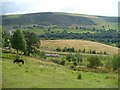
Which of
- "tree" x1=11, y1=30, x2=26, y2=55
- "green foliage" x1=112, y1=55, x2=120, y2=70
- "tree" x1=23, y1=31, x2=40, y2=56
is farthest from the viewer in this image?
"tree" x1=23, y1=31, x2=40, y2=56

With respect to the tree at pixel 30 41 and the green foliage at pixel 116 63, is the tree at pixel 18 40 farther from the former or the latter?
the green foliage at pixel 116 63

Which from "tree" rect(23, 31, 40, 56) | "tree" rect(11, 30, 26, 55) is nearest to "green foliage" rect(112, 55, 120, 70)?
"tree" rect(11, 30, 26, 55)

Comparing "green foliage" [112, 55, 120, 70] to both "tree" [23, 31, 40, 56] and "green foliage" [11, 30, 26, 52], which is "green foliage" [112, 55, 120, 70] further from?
"tree" [23, 31, 40, 56]

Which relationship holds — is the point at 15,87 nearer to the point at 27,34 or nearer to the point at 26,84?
the point at 26,84

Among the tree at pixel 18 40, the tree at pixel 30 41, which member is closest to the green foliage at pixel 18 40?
the tree at pixel 18 40

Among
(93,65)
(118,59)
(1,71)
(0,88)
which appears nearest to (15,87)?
(0,88)

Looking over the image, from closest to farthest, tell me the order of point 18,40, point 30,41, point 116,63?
point 116,63 → point 18,40 → point 30,41

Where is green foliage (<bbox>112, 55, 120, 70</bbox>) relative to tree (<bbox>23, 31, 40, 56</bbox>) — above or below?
below

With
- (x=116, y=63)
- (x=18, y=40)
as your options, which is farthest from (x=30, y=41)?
(x=116, y=63)

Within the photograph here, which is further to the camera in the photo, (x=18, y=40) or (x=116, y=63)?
(x=18, y=40)

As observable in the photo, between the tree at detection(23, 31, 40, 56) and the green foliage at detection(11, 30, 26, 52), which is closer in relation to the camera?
the green foliage at detection(11, 30, 26, 52)

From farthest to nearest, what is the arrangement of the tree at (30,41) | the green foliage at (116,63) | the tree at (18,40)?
the tree at (30,41) → the tree at (18,40) → the green foliage at (116,63)

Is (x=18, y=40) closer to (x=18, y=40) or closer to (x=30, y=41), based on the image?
(x=18, y=40)

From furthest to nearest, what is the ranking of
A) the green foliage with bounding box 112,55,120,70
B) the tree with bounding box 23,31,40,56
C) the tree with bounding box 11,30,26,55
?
the tree with bounding box 23,31,40,56 < the tree with bounding box 11,30,26,55 < the green foliage with bounding box 112,55,120,70
